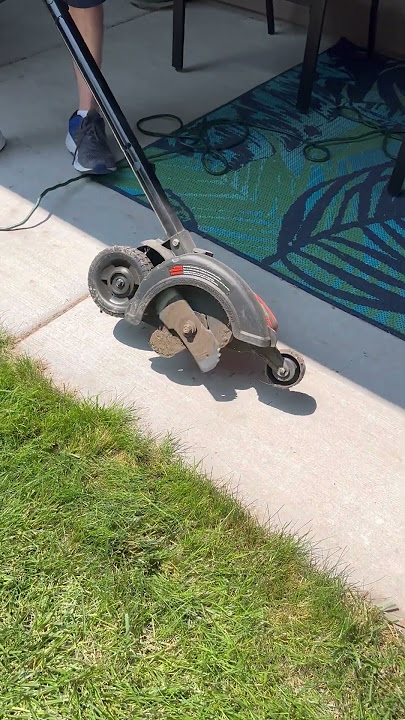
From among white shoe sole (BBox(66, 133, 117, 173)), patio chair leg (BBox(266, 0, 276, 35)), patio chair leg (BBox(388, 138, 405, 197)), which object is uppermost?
patio chair leg (BBox(266, 0, 276, 35))

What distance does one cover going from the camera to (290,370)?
1.92 m

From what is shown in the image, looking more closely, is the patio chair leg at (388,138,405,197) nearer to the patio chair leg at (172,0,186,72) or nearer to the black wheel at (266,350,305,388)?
the black wheel at (266,350,305,388)

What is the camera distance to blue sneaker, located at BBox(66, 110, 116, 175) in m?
2.86

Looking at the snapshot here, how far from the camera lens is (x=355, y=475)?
5.98ft

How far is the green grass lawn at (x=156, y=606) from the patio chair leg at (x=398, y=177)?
5.56ft

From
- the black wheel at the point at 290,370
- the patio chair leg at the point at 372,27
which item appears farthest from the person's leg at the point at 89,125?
the patio chair leg at the point at 372,27

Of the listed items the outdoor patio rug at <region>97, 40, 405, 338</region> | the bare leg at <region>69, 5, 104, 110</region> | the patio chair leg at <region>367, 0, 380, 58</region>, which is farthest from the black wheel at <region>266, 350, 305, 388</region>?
the patio chair leg at <region>367, 0, 380, 58</region>

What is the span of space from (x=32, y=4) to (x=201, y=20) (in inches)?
42.0

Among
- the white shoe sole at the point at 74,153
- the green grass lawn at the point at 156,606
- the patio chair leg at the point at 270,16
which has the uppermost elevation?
the patio chair leg at the point at 270,16

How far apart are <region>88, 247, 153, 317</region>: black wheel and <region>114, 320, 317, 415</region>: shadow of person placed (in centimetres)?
14

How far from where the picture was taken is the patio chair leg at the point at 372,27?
378cm

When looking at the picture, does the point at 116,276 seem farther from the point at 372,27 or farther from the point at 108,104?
the point at 372,27

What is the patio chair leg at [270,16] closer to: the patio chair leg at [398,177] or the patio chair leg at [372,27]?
the patio chair leg at [372,27]

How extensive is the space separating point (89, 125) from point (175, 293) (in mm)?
1336
